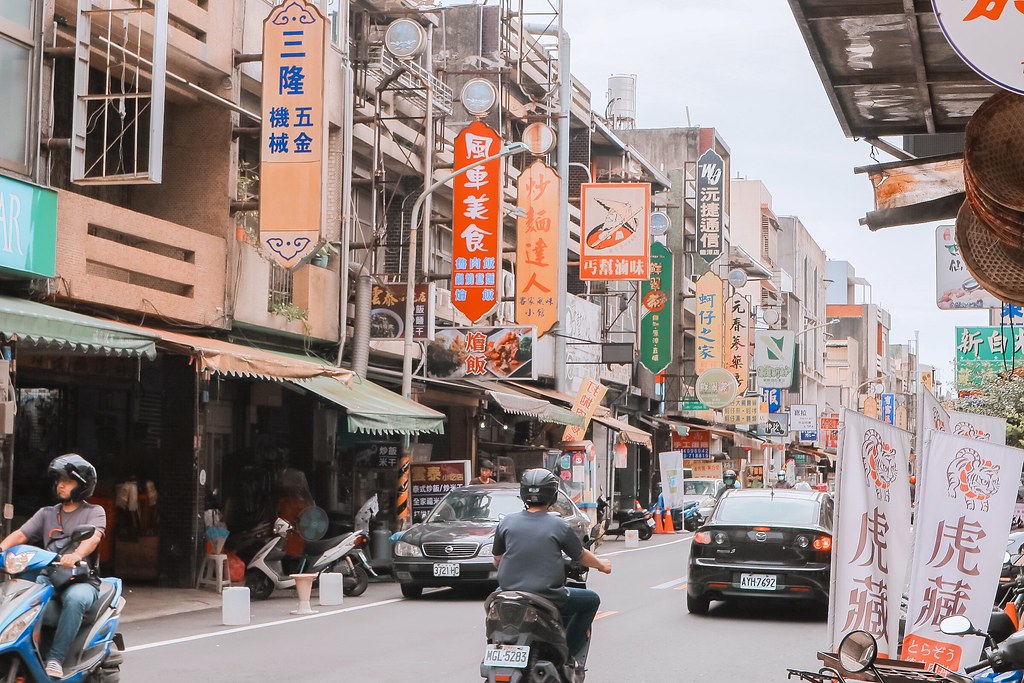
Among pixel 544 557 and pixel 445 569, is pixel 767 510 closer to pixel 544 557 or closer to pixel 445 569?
pixel 445 569

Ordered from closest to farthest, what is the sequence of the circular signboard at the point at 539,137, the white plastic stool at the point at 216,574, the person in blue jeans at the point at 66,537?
the person in blue jeans at the point at 66,537 < the white plastic stool at the point at 216,574 < the circular signboard at the point at 539,137

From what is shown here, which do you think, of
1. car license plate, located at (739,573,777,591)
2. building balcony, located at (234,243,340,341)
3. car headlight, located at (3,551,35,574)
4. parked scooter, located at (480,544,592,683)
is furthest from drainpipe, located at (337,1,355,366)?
parked scooter, located at (480,544,592,683)

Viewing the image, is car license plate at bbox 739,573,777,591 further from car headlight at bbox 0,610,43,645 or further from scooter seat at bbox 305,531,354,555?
car headlight at bbox 0,610,43,645

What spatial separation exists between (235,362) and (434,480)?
28.2 ft

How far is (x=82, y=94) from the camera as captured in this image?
17141 millimetres

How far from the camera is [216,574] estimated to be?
19.2 metres

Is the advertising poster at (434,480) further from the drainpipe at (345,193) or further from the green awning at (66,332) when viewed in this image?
the green awning at (66,332)

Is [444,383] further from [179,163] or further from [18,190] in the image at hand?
[18,190]

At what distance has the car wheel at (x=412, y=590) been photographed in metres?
18.6

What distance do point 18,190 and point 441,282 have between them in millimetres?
16353

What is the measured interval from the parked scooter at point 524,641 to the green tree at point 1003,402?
62.1ft

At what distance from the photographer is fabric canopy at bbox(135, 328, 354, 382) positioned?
16391 mm

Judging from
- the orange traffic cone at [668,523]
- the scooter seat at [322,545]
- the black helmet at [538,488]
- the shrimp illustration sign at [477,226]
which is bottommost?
the orange traffic cone at [668,523]

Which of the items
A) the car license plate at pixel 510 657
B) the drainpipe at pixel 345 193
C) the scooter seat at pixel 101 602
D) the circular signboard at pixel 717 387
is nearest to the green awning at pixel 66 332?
the scooter seat at pixel 101 602
